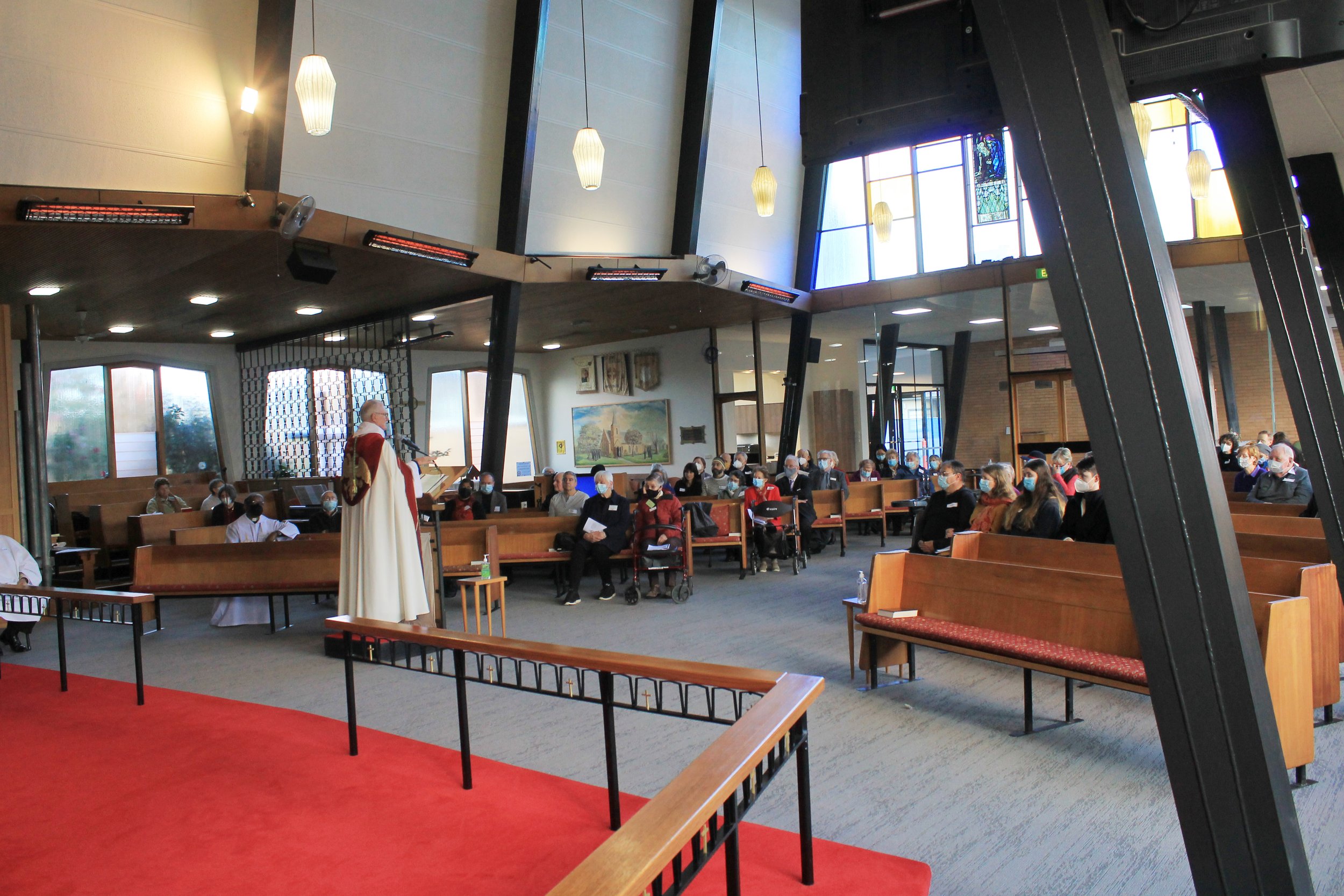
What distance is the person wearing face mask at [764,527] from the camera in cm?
895

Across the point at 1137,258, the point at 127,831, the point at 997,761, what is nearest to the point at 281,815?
the point at 127,831

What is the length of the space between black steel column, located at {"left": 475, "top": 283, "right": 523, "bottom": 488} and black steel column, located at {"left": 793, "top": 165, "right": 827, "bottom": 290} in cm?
504

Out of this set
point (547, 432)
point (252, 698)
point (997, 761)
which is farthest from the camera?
point (547, 432)

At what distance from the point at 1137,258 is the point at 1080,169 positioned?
0.26 metres

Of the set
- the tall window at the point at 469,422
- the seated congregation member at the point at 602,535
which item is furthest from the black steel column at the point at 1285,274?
the tall window at the point at 469,422

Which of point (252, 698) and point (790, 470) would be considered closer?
point (252, 698)

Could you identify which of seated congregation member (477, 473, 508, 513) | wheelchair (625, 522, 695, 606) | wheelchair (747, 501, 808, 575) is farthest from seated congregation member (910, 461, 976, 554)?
seated congregation member (477, 473, 508, 513)

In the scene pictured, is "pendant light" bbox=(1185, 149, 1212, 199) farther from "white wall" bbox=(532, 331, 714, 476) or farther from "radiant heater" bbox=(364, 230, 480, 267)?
"white wall" bbox=(532, 331, 714, 476)

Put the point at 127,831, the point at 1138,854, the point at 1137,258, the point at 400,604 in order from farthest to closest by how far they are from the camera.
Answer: the point at 400,604 → the point at 127,831 → the point at 1138,854 → the point at 1137,258

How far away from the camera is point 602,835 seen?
2.81 meters

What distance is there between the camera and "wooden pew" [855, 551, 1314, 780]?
10.6ft

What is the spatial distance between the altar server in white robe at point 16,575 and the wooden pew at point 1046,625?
585cm

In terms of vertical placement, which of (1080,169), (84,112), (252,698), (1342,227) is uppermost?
(84,112)

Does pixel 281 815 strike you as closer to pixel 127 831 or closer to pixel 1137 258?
pixel 127 831
